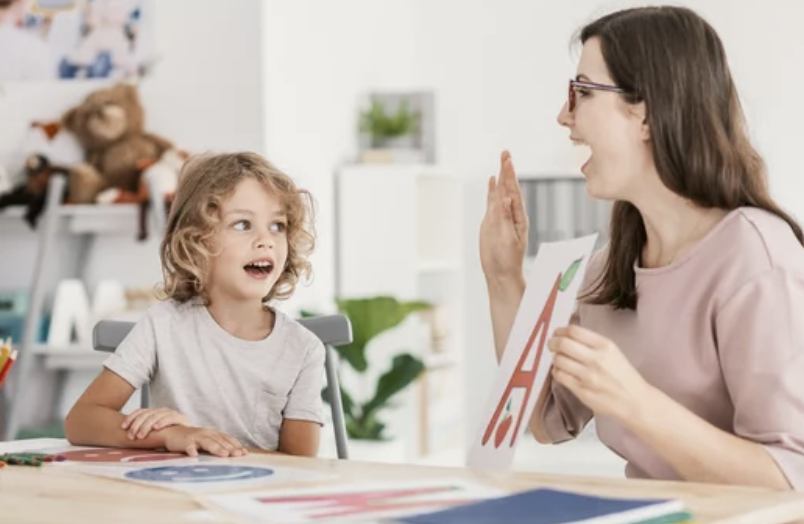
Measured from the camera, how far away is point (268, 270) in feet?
6.64

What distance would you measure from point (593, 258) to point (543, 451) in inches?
189

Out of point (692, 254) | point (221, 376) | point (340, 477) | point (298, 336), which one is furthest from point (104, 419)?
point (692, 254)

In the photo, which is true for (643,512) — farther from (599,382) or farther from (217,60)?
(217,60)

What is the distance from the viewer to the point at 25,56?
193 inches

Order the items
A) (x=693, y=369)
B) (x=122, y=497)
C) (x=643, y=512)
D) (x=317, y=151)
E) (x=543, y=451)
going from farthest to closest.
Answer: (x=543, y=451) < (x=317, y=151) < (x=693, y=369) < (x=122, y=497) < (x=643, y=512)

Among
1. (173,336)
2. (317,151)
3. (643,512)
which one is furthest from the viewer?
(317,151)

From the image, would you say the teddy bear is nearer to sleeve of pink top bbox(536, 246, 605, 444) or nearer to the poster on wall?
the poster on wall

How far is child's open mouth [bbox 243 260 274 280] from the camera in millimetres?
2006

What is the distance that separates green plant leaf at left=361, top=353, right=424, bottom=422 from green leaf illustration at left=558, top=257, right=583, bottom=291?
134 inches

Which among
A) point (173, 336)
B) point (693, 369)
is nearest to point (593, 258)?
point (693, 369)

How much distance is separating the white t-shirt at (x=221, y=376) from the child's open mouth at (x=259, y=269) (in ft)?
0.29

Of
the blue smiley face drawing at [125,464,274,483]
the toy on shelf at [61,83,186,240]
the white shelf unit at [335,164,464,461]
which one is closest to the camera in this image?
the blue smiley face drawing at [125,464,274,483]

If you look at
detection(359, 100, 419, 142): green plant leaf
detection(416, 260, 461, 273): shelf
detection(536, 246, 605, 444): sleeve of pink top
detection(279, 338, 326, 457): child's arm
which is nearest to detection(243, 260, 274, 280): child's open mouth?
detection(279, 338, 326, 457): child's arm

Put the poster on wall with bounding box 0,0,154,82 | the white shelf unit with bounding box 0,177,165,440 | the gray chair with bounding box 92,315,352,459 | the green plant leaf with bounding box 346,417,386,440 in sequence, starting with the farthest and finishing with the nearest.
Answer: the green plant leaf with bounding box 346,417,386,440 → the poster on wall with bounding box 0,0,154,82 → the white shelf unit with bounding box 0,177,165,440 → the gray chair with bounding box 92,315,352,459
